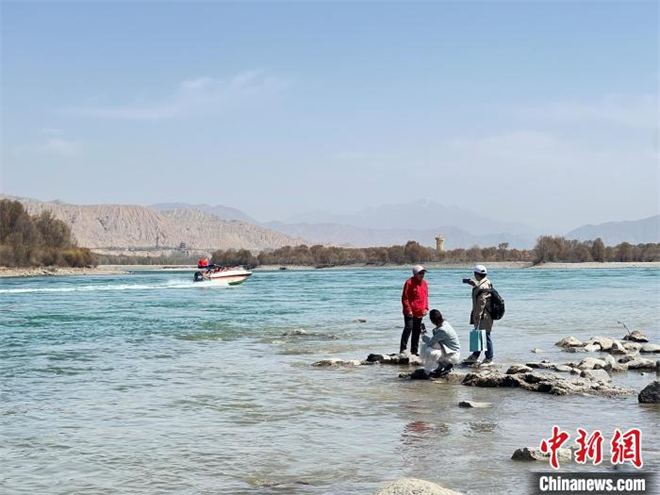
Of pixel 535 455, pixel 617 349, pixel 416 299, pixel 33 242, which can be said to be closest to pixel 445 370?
pixel 416 299

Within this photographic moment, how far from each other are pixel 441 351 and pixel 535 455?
5.71m

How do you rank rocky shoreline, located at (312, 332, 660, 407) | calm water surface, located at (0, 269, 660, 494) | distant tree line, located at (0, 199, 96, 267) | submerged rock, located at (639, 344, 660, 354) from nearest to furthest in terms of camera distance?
calm water surface, located at (0, 269, 660, 494)
rocky shoreline, located at (312, 332, 660, 407)
submerged rock, located at (639, 344, 660, 354)
distant tree line, located at (0, 199, 96, 267)

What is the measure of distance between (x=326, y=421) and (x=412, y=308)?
5.93 m

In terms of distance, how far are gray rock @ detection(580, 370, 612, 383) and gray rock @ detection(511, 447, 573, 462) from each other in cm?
535

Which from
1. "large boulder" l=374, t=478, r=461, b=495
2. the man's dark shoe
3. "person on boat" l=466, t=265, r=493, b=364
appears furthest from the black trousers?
"large boulder" l=374, t=478, r=461, b=495

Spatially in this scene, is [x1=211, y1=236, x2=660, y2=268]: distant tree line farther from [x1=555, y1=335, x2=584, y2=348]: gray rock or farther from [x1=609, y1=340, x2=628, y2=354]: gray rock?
[x1=609, y1=340, x2=628, y2=354]: gray rock

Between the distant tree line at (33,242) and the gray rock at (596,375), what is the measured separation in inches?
4715

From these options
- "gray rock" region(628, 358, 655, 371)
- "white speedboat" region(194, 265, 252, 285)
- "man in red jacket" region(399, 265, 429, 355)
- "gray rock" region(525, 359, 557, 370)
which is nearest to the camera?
"gray rock" region(525, 359, 557, 370)

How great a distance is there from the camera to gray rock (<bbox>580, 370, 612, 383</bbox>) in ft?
43.6

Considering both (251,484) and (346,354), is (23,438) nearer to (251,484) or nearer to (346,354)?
(251,484)

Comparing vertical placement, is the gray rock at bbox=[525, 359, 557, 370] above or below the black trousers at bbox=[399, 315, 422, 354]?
below

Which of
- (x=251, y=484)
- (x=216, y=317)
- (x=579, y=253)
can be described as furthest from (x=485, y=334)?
(x=579, y=253)

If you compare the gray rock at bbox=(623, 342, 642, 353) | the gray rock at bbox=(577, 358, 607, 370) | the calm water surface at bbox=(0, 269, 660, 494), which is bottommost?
the calm water surface at bbox=(0, 269, 660, 494)

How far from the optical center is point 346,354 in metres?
18.4
